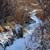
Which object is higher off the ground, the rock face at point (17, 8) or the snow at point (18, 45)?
the rock face at point (17, 8)

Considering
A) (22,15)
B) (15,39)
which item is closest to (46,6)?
(22,15)

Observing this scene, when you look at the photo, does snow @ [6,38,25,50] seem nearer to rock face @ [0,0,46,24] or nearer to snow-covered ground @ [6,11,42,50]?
snow-covered ground @ [6,11,42,50]

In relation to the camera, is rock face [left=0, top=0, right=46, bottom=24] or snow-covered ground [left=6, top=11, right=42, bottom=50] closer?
snow-covered ground [left=6, top=11, right=42, bottom=50]

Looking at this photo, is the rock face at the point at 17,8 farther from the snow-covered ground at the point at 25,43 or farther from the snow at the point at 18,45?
the snow at the point at 18,45

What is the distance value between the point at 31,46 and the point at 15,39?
0.60m

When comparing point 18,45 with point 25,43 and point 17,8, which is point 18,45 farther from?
point 17,8

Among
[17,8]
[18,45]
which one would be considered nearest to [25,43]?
[18,45]

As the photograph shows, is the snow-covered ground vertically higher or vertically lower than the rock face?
lower

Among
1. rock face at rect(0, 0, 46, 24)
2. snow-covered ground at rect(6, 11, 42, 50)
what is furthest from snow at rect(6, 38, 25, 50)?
rock face at rect(0, 0, 46, 24)

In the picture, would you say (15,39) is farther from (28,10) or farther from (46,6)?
(28,10)

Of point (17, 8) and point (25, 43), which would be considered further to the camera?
point (17, 8)

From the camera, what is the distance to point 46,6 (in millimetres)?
4793

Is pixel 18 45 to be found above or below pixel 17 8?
below

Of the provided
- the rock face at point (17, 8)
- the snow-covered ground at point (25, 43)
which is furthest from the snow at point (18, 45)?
the rock face at point (17, 8)
